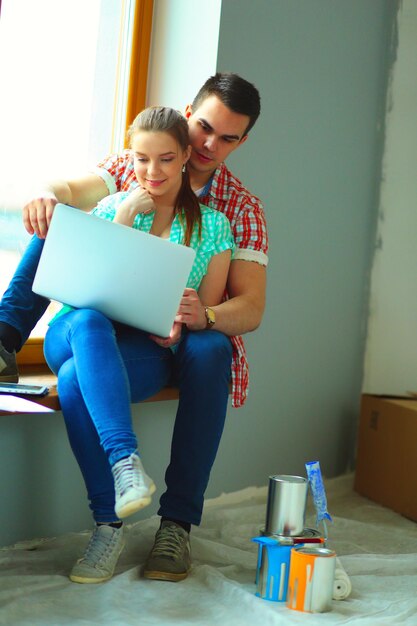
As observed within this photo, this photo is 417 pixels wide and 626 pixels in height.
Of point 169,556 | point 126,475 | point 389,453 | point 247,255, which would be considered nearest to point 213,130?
point 247,255

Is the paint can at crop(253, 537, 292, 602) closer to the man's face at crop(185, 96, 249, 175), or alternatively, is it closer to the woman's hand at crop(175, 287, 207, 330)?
the woman's hand at crop(175, 287, 207, 330)

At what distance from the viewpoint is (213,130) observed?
1908mm

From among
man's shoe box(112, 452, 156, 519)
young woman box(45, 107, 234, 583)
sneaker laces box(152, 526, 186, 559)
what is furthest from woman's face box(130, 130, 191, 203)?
sneaker laces box(152, 526, 186, 559)

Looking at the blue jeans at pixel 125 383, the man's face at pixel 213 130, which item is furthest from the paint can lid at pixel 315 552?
→ the man's face at pixel 213 130

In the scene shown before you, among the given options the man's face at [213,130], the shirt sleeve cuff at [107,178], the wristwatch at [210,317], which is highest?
the man's face at [213,130]

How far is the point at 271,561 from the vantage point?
1.62m

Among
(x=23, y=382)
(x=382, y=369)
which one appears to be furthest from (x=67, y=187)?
(x=382, y=369)

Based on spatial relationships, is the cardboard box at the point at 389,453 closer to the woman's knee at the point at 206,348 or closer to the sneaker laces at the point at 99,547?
the woman's knee at the point at 206,348

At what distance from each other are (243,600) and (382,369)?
56.7 inches

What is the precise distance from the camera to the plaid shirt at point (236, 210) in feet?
6.28

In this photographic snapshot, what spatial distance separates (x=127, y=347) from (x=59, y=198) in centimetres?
38

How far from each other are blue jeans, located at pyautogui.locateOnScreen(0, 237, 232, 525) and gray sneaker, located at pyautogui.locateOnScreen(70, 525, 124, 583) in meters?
0.03

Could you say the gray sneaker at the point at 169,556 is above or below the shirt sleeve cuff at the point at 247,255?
below

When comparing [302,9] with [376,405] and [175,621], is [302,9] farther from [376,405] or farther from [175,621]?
[175,621]
